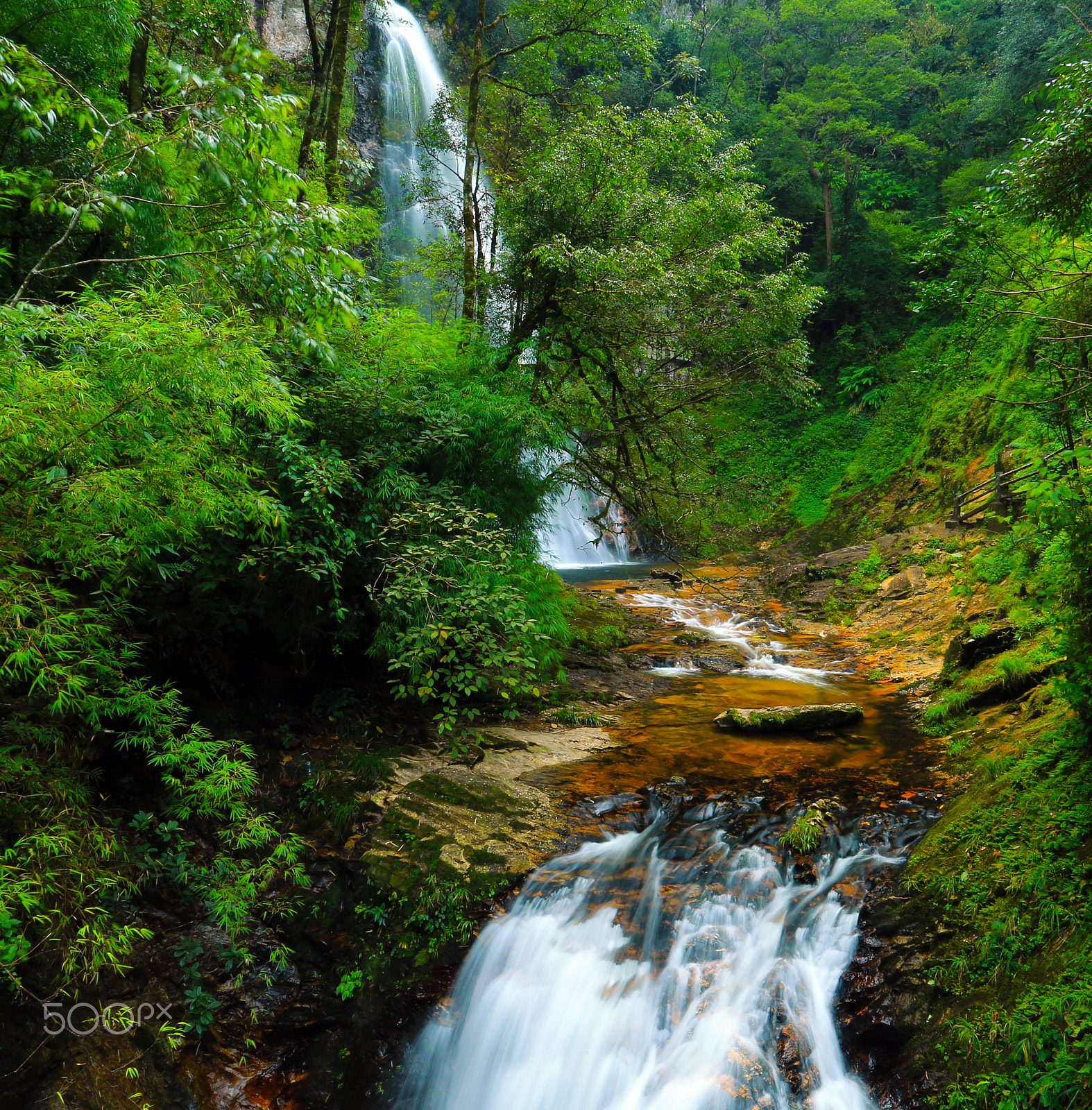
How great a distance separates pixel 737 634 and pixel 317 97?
33.4 feet

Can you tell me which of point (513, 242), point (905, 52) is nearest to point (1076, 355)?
point (513, 242)

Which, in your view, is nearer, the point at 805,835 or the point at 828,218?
the point at 805,835

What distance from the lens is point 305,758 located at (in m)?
5.70

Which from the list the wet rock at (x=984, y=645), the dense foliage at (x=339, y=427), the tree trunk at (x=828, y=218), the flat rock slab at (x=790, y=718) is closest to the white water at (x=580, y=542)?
the dense foliage at (x=339, y=427)

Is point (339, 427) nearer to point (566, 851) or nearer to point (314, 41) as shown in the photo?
point (566, 851)

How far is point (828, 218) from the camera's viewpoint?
2486 cm

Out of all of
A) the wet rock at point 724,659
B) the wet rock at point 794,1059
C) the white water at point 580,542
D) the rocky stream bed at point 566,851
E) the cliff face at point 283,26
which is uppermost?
the cliff face at point 283,26

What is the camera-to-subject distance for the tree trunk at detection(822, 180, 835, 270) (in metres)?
24.6

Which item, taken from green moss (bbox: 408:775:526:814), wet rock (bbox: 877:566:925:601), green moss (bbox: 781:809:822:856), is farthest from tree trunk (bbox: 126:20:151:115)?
wet rock (bbox: 877:566:925:601)

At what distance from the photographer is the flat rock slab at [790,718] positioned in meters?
7.12

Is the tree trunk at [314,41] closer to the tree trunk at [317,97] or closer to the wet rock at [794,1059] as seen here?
the tree trunk at [317,97]

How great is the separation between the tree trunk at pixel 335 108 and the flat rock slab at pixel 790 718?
24.8 ft

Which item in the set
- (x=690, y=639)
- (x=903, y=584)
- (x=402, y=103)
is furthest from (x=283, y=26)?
(x=903, y=584)

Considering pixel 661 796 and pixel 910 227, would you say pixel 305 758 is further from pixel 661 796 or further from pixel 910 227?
pixel 910 227
